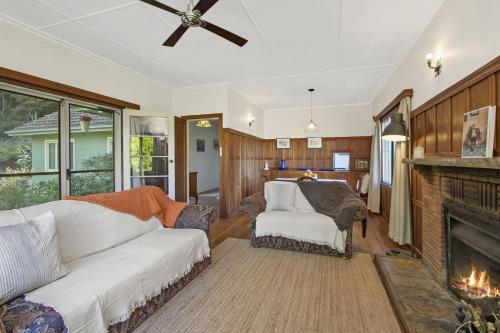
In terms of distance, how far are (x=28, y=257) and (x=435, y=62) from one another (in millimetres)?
3841

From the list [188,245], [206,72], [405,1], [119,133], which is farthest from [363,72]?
[119,133]

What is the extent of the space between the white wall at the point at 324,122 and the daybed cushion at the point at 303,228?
4086mm

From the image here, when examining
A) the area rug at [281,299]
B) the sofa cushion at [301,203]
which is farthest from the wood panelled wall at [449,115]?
the sofa cushion at [301,203]

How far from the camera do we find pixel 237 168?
18.4 ft

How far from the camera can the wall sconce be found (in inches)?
95.4

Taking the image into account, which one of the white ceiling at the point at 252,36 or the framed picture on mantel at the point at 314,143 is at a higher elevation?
the white ceiling at the point at 252,36

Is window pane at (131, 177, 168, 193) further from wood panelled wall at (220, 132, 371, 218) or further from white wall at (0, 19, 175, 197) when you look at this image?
wood panelled wall at (220, 132, 371, 218)

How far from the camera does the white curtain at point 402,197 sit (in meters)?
3.29

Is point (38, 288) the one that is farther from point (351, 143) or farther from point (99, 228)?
point (351, 143)

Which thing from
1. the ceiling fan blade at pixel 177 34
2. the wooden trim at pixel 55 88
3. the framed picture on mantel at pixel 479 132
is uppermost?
the ceiling fan blade at pixel 177 34

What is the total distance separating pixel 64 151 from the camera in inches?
132

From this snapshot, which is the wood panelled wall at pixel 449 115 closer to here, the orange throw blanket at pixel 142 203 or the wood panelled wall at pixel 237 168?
the orange throw blanket at pixel 142 203

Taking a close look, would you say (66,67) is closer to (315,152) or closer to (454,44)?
(454,44)

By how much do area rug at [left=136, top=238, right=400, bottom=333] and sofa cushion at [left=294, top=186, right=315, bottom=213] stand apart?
31.6 inches
